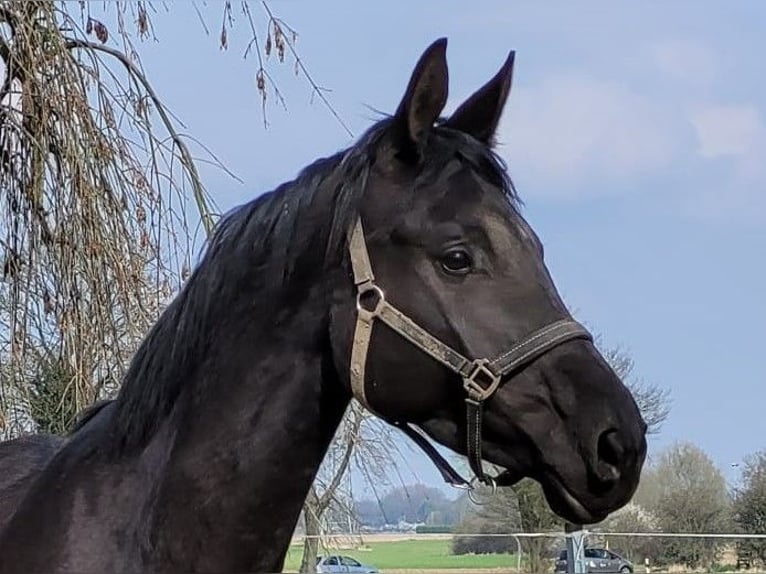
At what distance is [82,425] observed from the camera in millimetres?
2570

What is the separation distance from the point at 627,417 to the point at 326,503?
4.10 meters

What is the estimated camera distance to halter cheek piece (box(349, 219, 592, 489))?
2.12 m

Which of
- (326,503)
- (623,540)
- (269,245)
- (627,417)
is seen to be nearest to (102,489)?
(269,245)

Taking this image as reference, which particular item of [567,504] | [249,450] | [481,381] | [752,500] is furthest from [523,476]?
[752,500]

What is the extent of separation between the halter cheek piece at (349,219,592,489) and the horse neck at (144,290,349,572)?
10 centimetres

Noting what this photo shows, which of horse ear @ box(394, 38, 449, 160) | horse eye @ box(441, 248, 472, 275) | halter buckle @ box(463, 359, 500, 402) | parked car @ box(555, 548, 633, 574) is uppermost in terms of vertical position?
horse ear @ box(394, 38, 449, 160)

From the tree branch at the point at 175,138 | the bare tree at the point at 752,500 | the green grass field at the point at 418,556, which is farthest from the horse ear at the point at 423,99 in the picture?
the bare tree at the point at 752,500

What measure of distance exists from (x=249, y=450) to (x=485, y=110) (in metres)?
0.94

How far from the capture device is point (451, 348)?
85.4 inches

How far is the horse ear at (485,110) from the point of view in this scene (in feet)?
8.33

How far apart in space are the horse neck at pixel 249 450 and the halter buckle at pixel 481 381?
11.5 inches

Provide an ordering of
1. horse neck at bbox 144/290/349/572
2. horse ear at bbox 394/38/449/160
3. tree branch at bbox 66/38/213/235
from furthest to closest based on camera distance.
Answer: tree branch at bbox 66/38/213/235
horse ear at bbox 394/38/449/160
horse neck at bbox 144/290/349/572

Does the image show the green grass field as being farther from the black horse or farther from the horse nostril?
the horse nostril

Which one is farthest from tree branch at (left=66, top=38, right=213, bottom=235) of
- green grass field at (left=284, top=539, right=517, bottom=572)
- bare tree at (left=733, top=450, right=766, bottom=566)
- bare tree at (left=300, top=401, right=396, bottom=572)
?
bare tree at (left=733, top=450, right=766, bottom=566)
